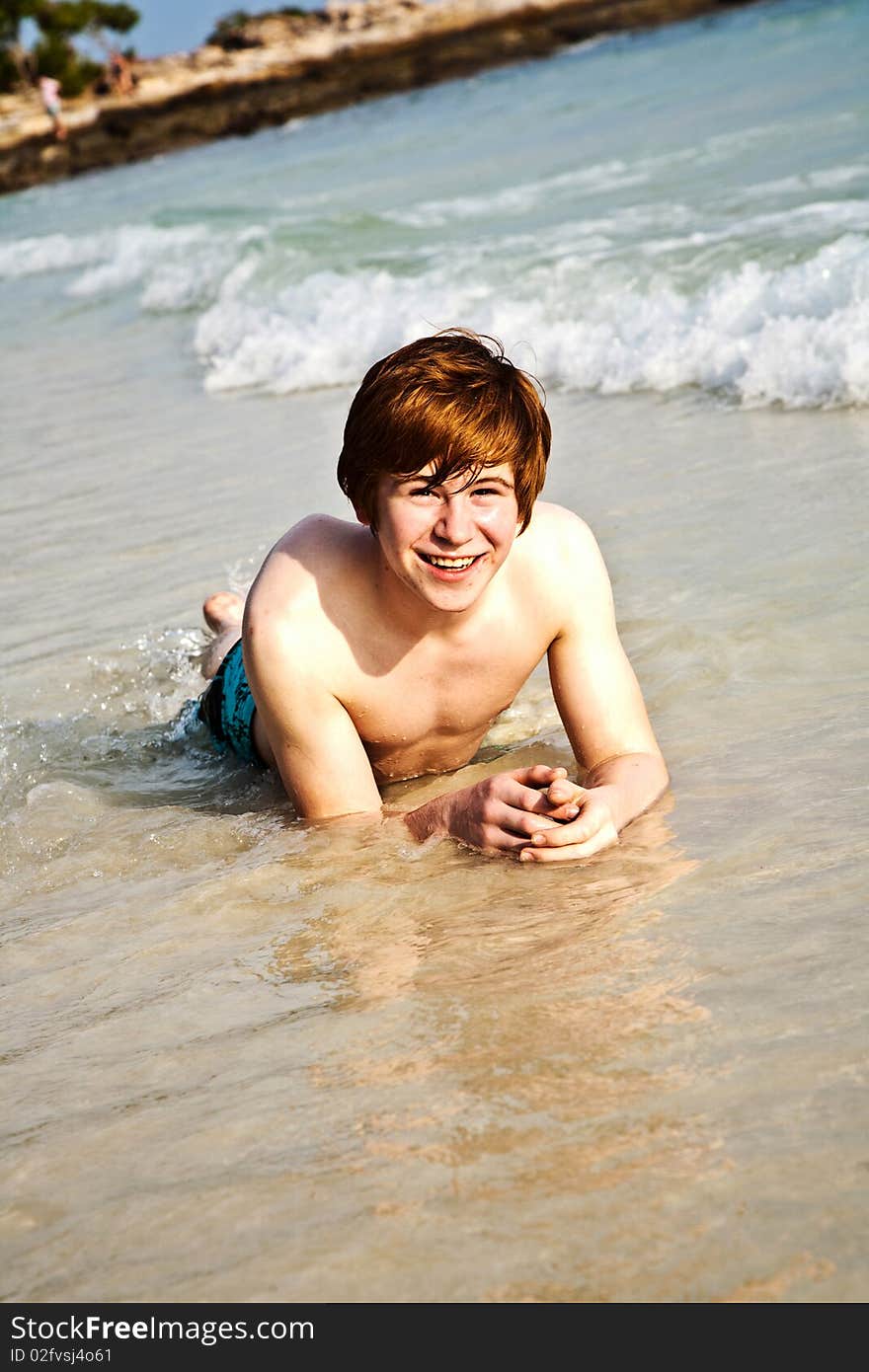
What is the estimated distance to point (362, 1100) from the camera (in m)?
2.39

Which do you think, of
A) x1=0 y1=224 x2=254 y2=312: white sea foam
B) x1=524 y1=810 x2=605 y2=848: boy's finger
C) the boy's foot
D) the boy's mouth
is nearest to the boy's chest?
the boy's mouth

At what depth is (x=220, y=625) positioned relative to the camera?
531 centimetres

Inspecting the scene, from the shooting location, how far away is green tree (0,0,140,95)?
53.3 meters

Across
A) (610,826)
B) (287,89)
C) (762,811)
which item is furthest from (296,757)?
(287,89)

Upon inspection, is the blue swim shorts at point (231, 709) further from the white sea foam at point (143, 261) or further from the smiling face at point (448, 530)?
the white sea foam at point (143, 261)

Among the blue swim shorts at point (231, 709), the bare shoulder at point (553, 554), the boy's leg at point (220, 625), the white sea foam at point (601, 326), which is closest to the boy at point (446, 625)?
the bare shoulder at point (553, 554)

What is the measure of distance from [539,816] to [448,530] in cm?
66

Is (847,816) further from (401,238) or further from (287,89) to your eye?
(287,89)

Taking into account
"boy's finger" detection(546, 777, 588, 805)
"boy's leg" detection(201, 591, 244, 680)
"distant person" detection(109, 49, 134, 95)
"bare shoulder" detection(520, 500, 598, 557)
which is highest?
"distant person" detection(109, 49, 134, 95)

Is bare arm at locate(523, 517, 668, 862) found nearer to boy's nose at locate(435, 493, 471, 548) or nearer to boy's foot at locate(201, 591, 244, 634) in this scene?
boy's nose at locate(435, 493, 471, 548)

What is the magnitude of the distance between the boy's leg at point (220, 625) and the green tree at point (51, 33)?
52860 mm

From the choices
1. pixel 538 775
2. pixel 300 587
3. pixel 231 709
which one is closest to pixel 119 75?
pixel 231 709

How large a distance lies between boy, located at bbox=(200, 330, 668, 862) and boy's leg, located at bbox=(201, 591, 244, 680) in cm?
130

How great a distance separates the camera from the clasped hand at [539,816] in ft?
10.5
